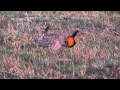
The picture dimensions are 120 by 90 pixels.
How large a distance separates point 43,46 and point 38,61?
3.56 ft

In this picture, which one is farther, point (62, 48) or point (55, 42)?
point (62, 48)

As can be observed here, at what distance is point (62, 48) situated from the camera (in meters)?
9.41

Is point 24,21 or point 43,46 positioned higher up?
point 24,21

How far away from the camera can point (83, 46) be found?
958 cm

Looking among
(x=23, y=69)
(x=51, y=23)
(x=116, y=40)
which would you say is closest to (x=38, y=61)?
(x=23, y=69)

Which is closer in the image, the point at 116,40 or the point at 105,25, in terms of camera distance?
the point at 116,40

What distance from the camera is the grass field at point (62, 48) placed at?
7637 mm

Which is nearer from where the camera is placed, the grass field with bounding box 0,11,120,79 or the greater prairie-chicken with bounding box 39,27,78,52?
the grass field with bounding box 0,11,120,79

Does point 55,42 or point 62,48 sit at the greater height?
point 55,42

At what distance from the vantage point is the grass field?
7637 mm
